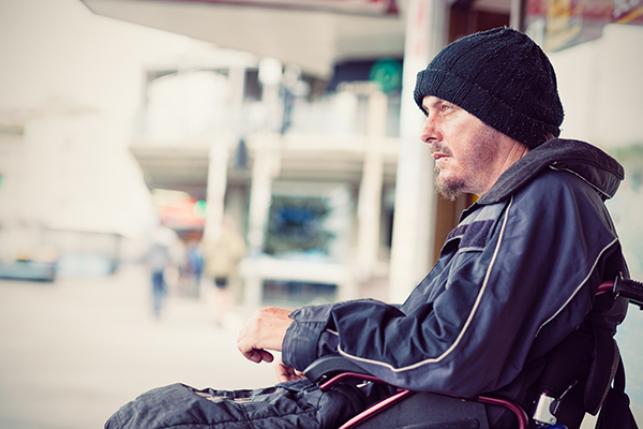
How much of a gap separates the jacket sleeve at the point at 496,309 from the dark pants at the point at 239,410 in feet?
0.41

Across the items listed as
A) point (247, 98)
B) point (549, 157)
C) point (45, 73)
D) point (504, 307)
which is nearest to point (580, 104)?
point (549, 157)

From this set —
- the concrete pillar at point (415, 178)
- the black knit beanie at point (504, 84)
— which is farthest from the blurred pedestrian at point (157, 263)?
the black knit beanie at point (504, 84)

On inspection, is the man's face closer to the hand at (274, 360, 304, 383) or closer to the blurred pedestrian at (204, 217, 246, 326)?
the hand at (274, 360, 304, 383)

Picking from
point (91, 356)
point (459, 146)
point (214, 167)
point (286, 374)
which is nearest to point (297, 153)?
point (214, 167)

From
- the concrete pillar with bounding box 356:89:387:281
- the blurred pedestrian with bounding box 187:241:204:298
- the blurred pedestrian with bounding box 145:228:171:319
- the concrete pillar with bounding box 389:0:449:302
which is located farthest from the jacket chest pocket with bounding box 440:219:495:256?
the concrete pillar with bounding box 356:89:387:281

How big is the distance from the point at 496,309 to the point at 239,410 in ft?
1.59

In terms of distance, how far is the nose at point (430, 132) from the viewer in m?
1.50

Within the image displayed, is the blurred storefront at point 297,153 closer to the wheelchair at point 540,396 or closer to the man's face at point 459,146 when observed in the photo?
the man's face at point 459,146

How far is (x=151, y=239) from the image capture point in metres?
9.98

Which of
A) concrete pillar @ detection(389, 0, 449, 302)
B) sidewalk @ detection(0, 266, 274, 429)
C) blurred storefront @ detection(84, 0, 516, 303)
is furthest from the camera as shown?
blurred storefront @ detection(84, 0, 516, 303)

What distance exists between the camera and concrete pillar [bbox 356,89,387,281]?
16.0 meters

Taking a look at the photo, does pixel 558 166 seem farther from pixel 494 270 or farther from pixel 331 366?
pixel 331 366

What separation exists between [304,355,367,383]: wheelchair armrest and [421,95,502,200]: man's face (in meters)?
0.46

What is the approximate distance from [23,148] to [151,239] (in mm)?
2061
